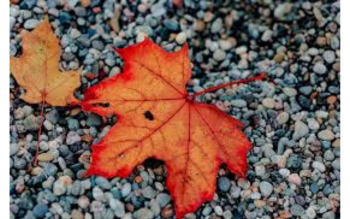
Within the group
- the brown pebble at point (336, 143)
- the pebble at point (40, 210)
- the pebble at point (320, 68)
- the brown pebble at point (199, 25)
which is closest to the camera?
the pebble at point (40, 210)

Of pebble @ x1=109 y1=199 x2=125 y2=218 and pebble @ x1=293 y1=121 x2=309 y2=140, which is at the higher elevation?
pebble @ x1=293 y1=121 x2=309 y2=140

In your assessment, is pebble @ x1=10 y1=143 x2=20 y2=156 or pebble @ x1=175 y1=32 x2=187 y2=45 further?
pebble @ x1=175 y1=32 x2=187 y2=45

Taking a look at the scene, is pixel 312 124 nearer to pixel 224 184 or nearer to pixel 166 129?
pixel 224 184

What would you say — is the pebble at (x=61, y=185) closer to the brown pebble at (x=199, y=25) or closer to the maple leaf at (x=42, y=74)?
the maple leaf at (x=42, y=74)

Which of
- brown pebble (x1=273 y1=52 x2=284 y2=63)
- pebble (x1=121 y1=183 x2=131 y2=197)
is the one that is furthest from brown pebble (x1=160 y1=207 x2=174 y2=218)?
brown pebble (x1=273 y1=52 x2=284 y2=63)

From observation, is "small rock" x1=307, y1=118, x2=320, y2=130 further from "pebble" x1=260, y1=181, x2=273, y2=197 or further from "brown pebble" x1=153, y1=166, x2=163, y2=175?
"brown pebble" x1=153, y1=166, x2=163, y2=175

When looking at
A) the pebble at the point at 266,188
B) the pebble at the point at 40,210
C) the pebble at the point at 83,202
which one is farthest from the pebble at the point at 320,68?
the pebble at the point at 40,210

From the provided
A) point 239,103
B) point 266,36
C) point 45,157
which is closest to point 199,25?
point 266,36
